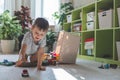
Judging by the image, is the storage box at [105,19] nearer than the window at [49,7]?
Yes

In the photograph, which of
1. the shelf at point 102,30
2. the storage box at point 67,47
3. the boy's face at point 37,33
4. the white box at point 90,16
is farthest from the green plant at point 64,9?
the boy's face at point 37,33

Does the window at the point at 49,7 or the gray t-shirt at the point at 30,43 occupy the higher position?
the window at the point at 49,7

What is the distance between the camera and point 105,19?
3.43 m

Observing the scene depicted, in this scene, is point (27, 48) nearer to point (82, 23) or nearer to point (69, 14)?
point (82, 23)

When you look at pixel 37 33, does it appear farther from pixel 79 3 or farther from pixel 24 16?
pixel 24 16

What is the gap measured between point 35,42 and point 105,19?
3.94 feet

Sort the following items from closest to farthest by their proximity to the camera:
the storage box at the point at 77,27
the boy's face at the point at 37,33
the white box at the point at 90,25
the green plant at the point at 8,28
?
the boy's face at the point at 37,33, the white box at the point at 90,25, the storage box at the point at 77,27, the green plant at the point at 8,28

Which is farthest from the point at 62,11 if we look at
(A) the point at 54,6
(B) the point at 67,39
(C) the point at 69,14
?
(B) the point at 67,39

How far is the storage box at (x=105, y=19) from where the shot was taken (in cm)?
332

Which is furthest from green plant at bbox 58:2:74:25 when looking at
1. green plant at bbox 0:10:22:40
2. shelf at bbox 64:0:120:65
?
green plant at bbox 0:10:22:40

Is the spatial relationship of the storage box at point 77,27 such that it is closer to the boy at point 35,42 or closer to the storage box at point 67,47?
the storage box at point 67,47

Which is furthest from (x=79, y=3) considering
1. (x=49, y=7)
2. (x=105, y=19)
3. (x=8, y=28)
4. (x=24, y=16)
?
(x=105, y=19)

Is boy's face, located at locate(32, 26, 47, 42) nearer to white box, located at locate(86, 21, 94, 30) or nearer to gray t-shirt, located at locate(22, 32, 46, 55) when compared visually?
gray t-shirt, located at locate(22, 32, 46, 55)

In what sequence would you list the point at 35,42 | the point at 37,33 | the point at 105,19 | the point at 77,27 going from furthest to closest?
1. the point at 77,27
2. the point at 105,19
3. the point at 35,42
4. the point at 37,33
